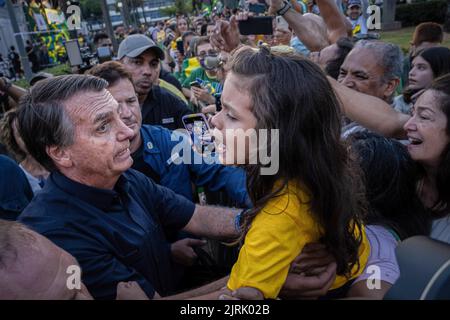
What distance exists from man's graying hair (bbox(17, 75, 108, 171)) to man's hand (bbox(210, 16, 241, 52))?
185 cm

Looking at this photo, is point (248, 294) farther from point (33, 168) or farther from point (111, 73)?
point (33, 168)

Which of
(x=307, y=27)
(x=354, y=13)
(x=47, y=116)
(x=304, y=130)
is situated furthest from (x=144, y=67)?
(x=354, y=13)

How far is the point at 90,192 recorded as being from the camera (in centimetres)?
162

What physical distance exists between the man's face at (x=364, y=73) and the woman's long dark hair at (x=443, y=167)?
0.89m

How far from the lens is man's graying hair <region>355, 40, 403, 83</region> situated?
2.81 metres

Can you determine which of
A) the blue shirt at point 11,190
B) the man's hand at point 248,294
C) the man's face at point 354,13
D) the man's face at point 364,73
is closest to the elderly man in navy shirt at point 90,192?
the man's hand at point 248,294

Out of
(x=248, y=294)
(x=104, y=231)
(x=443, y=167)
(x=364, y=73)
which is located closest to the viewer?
(x=248, y=294)

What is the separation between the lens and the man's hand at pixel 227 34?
325 centimetres

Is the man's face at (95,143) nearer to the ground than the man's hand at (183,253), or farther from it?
farther from it

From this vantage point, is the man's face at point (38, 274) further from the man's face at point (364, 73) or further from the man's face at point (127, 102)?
the man's face at point (364, 73)

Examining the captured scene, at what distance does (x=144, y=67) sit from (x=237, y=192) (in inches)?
83.9

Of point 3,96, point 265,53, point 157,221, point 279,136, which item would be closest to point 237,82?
point 265,53

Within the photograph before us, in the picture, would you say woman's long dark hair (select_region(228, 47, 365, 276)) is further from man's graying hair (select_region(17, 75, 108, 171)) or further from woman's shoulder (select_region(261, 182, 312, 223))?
man's graying hair (select_region(17, 75, 108, 171))

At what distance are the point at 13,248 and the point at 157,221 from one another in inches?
36.6
